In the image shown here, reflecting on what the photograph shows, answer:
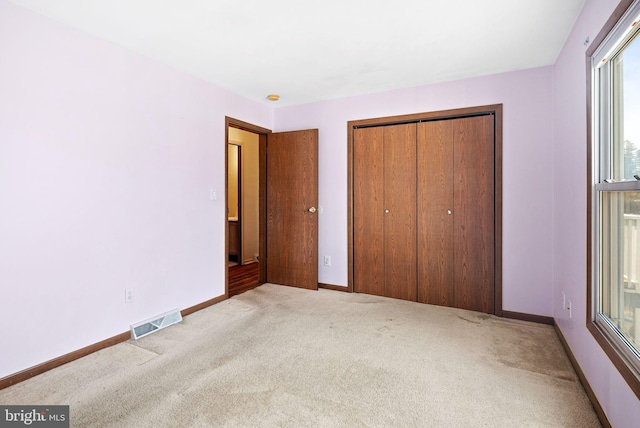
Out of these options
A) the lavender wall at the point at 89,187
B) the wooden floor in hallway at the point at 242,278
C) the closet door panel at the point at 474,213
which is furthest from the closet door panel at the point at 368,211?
the lavender wall at the point at 89,187

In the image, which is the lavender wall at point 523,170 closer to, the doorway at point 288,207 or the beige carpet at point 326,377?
the beige carpet at point 326,377

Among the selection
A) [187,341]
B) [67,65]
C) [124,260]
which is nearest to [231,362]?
[187,341]

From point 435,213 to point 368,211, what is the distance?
0.76 meters

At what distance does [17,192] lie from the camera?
1.98m

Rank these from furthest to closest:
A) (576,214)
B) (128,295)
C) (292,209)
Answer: (292,209) < (128,295) < (576,214)

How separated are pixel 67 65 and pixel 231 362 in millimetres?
2379

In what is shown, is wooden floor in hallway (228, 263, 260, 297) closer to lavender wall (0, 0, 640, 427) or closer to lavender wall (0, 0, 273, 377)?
lavender wall (0, 0, 640, 427)

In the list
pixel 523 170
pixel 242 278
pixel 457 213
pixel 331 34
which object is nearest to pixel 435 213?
pixel 457 213

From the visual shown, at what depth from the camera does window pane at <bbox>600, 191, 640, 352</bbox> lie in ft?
4.72

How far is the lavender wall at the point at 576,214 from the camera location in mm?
1522

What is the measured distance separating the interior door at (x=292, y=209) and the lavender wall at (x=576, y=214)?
95.8 inches

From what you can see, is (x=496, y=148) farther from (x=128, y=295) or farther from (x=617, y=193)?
(x=128, y=295)

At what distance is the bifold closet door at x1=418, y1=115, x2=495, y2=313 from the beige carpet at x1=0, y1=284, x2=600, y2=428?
382mm

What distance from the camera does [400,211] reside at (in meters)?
3.56
